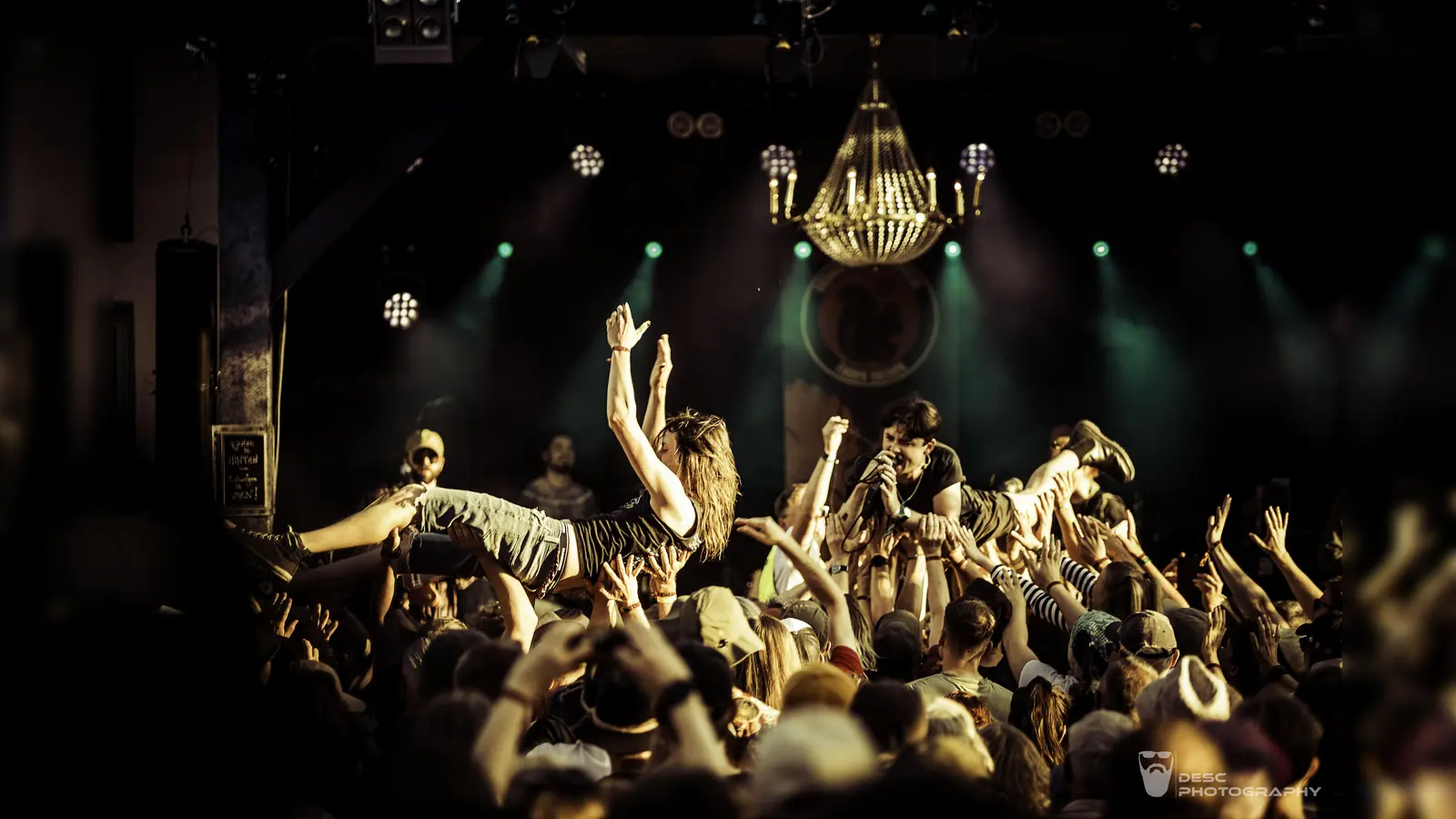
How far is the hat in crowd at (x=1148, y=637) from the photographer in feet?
10.5

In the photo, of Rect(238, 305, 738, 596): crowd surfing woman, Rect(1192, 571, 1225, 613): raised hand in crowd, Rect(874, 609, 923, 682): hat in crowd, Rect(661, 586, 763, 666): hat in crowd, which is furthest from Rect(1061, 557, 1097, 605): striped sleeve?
Rect(661, 586, 763, 666): hat in crowd

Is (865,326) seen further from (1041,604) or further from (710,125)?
(1041,604)

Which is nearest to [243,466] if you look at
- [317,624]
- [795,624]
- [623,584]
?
[317,624]

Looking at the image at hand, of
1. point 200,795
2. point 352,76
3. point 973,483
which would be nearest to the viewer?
point 200,795

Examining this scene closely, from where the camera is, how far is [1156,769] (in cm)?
224

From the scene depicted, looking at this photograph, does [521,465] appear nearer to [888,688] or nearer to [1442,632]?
[888,688]

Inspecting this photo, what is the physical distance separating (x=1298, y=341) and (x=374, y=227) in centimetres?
712

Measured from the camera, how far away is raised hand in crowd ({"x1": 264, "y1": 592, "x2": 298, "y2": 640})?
3.77 m

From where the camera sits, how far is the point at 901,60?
32.2 feet

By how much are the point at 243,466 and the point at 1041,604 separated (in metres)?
3.82

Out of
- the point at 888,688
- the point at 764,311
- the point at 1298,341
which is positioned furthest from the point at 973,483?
the point at 888,688

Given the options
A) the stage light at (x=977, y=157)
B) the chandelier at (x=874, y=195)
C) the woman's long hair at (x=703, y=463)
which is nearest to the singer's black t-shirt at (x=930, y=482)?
the woman's long hair at (x=703, y=463)

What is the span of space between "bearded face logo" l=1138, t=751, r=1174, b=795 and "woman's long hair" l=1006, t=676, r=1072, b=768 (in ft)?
2.68

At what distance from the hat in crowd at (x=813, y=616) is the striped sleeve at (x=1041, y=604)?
2.01 feet
